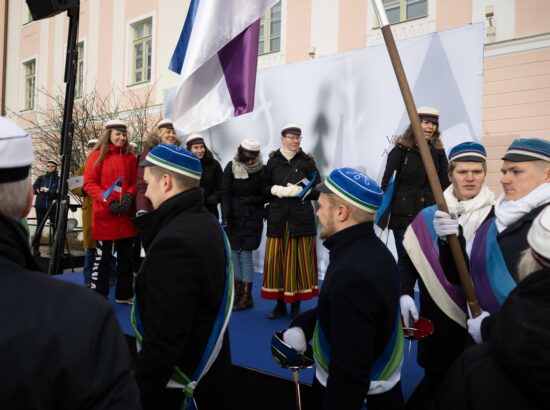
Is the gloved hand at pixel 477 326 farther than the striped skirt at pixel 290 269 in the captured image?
No

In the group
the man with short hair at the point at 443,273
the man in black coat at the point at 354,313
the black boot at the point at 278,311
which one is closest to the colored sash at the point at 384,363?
the man in black coat at the point at 354,313

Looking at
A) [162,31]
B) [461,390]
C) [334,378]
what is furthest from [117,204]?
[162,31]

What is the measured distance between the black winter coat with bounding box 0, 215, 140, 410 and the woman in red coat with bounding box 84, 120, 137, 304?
12.2 feet

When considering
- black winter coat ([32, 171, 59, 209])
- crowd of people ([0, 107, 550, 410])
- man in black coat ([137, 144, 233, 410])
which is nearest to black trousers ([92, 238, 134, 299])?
crowd of people ([0, 107, 550, 410])

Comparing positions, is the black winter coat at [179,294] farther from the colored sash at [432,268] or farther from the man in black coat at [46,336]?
the colored sash at [432,268]

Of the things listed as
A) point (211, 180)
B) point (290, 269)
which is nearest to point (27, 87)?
point (211, 180)

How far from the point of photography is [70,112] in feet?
14.7

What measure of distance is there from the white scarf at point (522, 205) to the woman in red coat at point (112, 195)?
135 inches

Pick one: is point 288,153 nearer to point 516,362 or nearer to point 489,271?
point 489,271

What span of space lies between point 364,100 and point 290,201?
2001 mm

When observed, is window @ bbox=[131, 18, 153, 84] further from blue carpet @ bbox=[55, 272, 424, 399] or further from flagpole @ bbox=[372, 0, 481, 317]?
flagpole @ bbox=[372, 0, 481, 317]

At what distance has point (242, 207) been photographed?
179 inches

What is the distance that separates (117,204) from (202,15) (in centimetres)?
237

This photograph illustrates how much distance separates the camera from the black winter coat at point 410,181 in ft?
13.4
